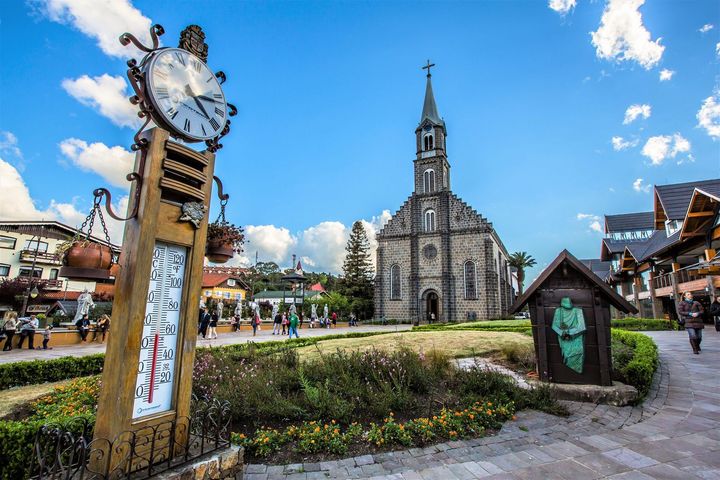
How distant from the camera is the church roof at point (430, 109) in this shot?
44.6 m

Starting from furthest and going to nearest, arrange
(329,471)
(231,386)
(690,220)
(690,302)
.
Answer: (690,220) → (690,302) → (231,386) → (329,471)

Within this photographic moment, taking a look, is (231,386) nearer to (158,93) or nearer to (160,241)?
(160,241)

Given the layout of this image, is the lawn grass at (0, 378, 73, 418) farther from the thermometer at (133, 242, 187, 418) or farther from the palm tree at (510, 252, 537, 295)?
the palm tree at (510, 252, 537, 295)

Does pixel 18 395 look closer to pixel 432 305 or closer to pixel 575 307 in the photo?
pixel 575 307

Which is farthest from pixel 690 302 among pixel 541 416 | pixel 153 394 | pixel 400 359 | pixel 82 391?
pixel 82 391

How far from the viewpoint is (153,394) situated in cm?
294

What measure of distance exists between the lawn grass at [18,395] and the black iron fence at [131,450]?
438 centimetres

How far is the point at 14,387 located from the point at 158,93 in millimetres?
8769

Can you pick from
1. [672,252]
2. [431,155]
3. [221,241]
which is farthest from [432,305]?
[221,241]

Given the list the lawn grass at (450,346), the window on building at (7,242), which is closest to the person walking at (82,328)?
the lawn grass at (450,346)

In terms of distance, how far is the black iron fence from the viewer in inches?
99.2

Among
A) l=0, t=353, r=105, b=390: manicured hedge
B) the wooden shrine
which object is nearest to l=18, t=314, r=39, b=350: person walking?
l=0, t=353, r=105, b=390: manicured hedge

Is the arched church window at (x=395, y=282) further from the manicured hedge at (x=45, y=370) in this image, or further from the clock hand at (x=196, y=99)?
the clock hand at (x=196, y=99)

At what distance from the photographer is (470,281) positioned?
38188mm
